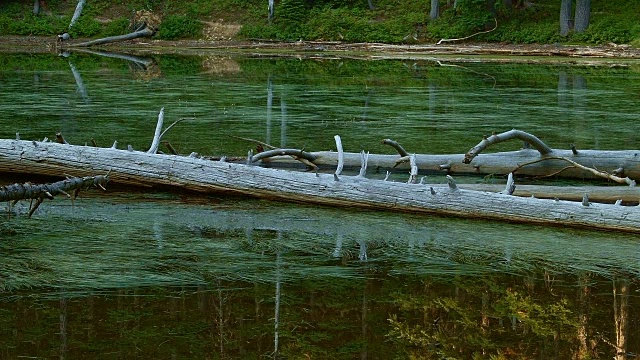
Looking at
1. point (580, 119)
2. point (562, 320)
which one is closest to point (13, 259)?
point (562, 320)

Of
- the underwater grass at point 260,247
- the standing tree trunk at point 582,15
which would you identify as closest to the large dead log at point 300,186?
the underwater grass at point 260,247

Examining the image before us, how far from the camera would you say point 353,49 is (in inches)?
1355

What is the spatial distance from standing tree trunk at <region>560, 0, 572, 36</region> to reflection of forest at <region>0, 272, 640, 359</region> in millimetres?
26861

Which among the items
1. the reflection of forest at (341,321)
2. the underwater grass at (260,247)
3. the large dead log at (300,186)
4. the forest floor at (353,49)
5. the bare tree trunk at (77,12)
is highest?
the bare tree trunk at (77,12)

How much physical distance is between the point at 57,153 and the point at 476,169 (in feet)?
14.9

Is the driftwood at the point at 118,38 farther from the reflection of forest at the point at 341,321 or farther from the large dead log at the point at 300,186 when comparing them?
the reflection of forest at the point at 341,321

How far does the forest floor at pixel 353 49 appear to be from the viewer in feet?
101

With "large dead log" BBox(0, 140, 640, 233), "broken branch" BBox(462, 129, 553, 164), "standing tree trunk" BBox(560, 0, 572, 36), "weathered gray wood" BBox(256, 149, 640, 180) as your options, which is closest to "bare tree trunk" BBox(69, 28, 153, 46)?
"standing tree trunk" BBox(560, 0, 572, 36)

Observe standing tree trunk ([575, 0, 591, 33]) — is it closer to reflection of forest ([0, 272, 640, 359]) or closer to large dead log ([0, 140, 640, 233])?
large dead log ([0, 140, 640, 233])

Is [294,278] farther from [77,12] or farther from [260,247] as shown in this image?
[77,12]

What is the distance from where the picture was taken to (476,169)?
1096 centimetres

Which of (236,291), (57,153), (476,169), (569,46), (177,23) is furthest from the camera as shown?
(177,23)

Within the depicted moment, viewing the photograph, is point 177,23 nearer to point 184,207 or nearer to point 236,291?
point 184,207

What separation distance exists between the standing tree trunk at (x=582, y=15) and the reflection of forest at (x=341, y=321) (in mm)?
27020
